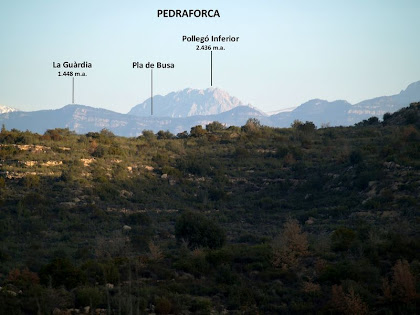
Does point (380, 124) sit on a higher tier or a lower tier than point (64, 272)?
higher

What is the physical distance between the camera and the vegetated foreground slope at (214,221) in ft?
54.8

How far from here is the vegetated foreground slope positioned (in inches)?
658

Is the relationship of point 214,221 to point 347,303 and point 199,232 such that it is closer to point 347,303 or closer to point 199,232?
point 199,232

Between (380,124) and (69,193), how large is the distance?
4230cm

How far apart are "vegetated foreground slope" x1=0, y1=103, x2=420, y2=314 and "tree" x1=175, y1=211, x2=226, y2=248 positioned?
72 millimetres

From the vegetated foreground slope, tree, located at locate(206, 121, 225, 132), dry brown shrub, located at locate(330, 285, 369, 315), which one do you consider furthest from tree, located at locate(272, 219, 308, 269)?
tree, located at locate(206, 121, 225, 132)

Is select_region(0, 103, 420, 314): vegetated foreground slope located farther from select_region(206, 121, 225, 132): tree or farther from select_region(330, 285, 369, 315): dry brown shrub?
select_region(206, 121, 225, 132): tree

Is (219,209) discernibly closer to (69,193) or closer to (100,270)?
(69,193)

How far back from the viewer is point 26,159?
45312 millimetres

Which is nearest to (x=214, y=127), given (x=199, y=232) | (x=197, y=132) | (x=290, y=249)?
(x=197, y=132)

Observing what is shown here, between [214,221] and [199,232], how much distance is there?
9677 millimetres

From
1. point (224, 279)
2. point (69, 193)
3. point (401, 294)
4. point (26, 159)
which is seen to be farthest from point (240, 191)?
point (401, 294)

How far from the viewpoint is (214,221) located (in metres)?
36.2

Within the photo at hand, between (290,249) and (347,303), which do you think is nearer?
(347,303)
